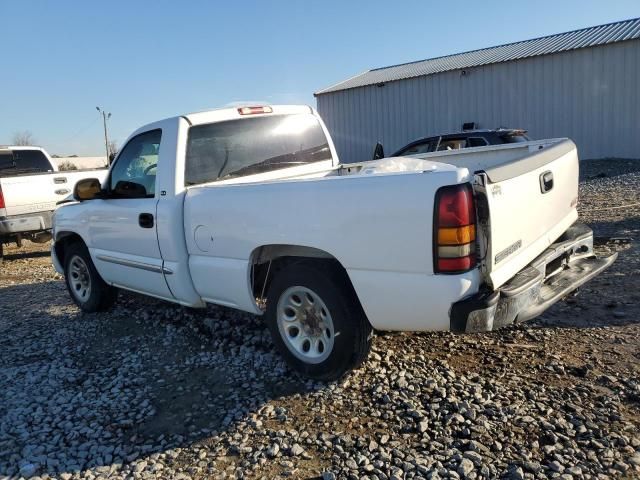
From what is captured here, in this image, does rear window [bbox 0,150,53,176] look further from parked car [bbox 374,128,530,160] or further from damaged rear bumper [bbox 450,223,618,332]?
damaged rear bumper [bbox 450,223,618,332]

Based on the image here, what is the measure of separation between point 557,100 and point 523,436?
18.5 m

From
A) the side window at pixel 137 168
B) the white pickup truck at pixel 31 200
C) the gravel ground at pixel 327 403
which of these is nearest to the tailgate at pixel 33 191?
the white pickup truck at pixel 31 200

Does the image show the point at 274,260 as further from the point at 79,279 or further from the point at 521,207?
the point at 79,279

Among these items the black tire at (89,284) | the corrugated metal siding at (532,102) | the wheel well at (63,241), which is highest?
the corrugated metal siding at (532,102)

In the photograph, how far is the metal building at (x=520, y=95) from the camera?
1801cm

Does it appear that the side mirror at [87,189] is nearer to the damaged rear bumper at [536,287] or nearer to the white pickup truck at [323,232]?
the white pickup truck at [323,232]

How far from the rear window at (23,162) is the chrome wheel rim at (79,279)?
604 cm

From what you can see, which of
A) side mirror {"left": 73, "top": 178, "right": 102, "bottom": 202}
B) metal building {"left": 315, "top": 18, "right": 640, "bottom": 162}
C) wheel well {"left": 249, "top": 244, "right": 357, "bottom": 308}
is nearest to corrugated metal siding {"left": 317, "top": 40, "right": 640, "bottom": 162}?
metal building {"left": 315, "top": 18, "right": 640, "bottom": 162}

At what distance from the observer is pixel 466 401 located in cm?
337

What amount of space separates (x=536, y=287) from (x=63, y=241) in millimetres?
5217

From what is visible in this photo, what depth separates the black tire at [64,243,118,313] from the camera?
5.78 metres

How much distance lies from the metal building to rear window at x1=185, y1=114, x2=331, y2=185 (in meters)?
16.3

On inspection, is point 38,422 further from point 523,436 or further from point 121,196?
point 523,436

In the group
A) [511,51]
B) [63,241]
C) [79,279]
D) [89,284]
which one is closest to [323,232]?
[89,284]
